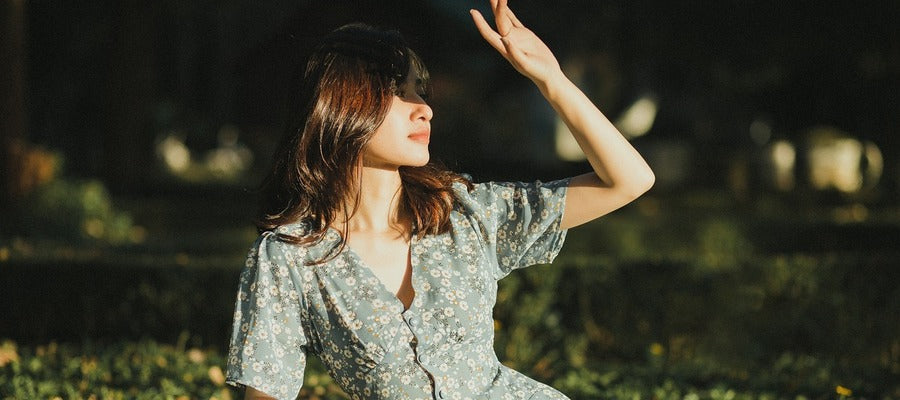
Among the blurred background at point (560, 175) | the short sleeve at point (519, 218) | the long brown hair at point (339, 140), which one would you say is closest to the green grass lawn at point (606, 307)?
the blurred background at point (560, 175)

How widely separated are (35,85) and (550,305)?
15.4 metres

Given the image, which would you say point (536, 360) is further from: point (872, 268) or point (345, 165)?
point (345, 165)

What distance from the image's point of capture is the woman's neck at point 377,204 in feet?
9.13

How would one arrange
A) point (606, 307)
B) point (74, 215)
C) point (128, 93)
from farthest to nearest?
point (128, 93) → point (74, 215) → point (606, 307)

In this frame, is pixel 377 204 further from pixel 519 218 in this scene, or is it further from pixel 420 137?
pixel 519 218

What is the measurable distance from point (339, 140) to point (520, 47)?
477mm

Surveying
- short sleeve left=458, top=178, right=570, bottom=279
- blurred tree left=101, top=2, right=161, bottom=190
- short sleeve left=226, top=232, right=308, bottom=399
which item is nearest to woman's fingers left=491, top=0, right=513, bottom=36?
short sleeve left=458, top=178, right=570, bottom=279

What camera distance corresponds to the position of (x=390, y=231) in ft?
9.14

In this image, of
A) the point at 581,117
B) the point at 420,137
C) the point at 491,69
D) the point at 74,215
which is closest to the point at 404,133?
the point at 420,137

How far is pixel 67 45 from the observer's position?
1798 centimetres

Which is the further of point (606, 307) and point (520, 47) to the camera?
point (606, 307)

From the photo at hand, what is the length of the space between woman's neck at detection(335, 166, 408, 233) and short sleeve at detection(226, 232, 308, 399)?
0.83 feet

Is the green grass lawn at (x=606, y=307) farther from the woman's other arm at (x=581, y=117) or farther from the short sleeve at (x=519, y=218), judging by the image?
the woman's other arm at (x=581, y=117)

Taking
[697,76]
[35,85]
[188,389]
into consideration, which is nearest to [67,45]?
[35,85]
